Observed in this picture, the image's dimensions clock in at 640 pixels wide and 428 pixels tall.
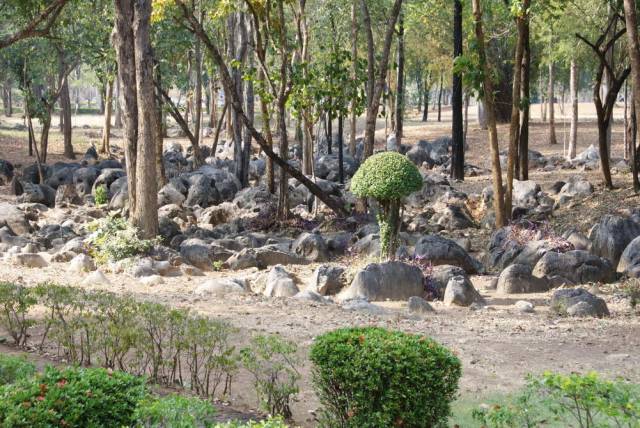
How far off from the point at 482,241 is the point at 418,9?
43.2 feet

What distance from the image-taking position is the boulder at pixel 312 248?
606 inches

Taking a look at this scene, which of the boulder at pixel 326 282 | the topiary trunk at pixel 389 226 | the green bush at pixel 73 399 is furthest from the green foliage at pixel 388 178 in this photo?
the green bush at pixel 73 399

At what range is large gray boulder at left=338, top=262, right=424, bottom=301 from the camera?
1176cm

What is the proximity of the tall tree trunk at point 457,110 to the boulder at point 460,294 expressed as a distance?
12.2 metres

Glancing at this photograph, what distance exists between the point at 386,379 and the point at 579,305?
5.70 m

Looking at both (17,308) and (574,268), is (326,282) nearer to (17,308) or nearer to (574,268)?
(574,268)

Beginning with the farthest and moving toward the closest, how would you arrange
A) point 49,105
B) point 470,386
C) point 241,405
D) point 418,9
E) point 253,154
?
point 253,154, point 49,105, point 418,9, point 470,386, point 241,405

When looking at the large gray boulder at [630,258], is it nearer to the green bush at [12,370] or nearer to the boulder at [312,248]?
the boulder at [312,248]

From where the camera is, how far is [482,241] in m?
16.5

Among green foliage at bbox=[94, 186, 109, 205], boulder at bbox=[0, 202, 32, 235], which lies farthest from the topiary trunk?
green foliage at bbox=[94, 186, 109, 205]

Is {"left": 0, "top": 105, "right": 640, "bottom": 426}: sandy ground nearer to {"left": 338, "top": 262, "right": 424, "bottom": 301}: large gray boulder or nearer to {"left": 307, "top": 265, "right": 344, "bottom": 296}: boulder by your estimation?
{"left": 338, "top": 262, "right": 424, "bottom": 301}: large gray boulder

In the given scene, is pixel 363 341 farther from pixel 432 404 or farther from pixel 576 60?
pixel 576 60

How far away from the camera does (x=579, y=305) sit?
1043cm

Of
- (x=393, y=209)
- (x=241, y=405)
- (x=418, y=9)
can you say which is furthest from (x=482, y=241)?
(x=418, y=9)
